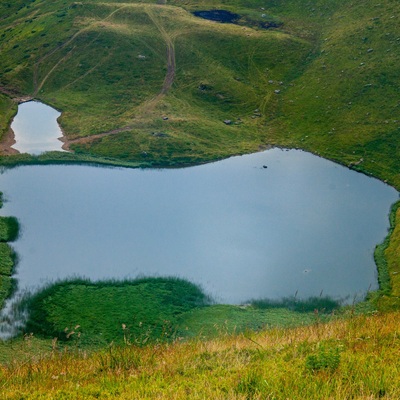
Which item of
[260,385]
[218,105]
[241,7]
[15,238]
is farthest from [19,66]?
[260,385]

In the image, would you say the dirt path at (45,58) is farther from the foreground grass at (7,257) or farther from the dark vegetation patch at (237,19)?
the foreground grass at (7,257)

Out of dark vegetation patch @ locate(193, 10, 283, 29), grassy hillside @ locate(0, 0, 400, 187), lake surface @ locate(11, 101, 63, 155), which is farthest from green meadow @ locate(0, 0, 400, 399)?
lake surface @ locate(11, 101, 63, 155)

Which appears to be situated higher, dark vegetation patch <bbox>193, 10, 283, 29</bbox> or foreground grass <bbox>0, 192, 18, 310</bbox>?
dark vegetation patch <bbox>193, 10, 283, 29</bbox>

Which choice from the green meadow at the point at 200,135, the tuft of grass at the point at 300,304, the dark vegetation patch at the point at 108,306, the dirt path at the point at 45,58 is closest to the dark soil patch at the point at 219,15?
the green meadow at the point at 200,135

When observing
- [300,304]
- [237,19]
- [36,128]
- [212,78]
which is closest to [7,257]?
[300,304]

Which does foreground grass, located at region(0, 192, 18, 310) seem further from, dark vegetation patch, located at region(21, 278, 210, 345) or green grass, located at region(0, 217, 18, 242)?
dark vegetation patch, located at region(21, 278, 210, 345)

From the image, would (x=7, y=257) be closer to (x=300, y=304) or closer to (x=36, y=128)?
(x=300, y=304)
